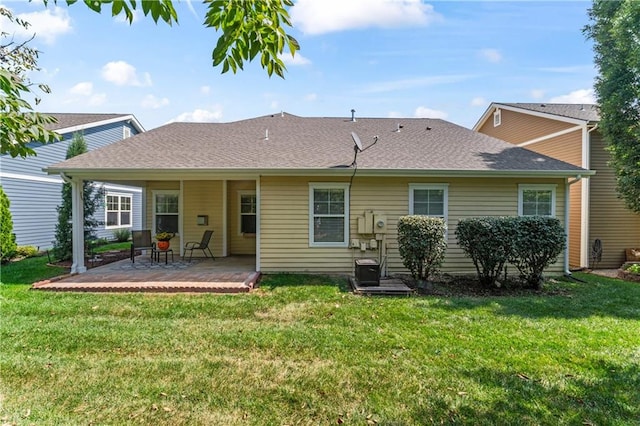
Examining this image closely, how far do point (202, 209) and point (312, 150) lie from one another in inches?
164

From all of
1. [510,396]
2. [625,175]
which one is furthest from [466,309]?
[625,175]

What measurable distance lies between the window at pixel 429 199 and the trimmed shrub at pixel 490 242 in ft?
3.79

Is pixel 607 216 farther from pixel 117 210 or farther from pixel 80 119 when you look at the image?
pixel 80 119

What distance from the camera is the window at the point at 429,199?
8180 mm

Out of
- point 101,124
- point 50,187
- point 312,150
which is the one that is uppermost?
point 101,124

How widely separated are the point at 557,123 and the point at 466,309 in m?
9.09

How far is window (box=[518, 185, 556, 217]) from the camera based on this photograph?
27.2 feet

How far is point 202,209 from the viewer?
10.7 metres

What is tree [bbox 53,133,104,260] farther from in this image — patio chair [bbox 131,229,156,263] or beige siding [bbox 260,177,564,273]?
beige siding [bbox 260,177,564,273]

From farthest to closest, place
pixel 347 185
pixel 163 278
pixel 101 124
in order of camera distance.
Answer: pixel 101 124, pixel 347 185, pixel 163 278

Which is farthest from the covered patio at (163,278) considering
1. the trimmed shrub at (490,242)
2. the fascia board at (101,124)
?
the fascia board at (101,124)

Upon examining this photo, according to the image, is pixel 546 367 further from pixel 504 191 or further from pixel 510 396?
A: pixel 504 191

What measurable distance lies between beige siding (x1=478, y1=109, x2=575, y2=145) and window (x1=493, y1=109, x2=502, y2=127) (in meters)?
0.15

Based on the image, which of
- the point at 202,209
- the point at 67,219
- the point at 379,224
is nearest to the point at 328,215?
the point at 379,224
